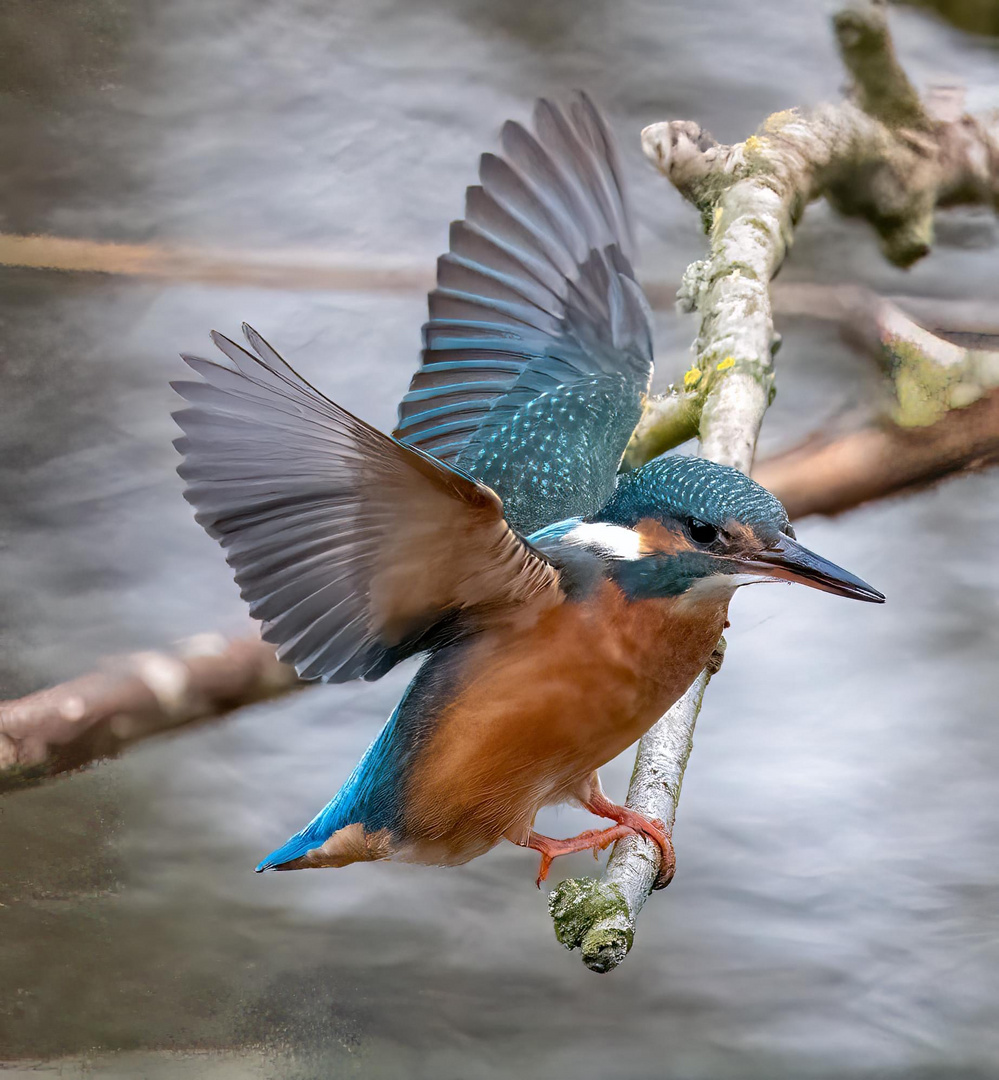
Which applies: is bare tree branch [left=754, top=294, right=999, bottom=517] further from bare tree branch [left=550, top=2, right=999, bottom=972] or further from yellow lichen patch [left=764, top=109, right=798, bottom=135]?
yellow lichen patch [left=764, top=109, right=798, bottom=135]

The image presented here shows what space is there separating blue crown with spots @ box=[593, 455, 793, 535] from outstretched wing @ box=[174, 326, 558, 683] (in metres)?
0.11

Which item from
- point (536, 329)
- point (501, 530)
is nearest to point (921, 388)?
point (536, 329)

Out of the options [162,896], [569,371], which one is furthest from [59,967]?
[569,371]

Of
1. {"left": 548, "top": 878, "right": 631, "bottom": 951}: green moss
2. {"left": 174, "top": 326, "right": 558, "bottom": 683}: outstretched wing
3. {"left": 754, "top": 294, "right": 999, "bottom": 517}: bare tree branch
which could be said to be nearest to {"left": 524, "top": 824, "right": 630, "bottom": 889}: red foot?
{"left": 548, "top": 878, "right": 631, "bottom": 951}: green moss

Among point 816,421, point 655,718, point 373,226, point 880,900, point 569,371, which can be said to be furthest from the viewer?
point 373,226

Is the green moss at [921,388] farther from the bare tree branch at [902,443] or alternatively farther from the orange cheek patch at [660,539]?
the orange cheek patch at [660,539]

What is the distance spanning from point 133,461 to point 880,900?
1.66 meters

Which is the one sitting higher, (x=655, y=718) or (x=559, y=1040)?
(x=655, y=718)

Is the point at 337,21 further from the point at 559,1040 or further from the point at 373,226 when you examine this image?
the point at 559,1040

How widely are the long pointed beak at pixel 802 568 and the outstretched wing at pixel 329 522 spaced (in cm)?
20

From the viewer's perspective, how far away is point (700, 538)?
101 cm

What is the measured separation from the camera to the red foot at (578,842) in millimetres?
1233

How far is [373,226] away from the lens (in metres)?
2.35

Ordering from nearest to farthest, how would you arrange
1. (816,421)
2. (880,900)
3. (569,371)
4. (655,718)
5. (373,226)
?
(655,718), (569,371), (880,900), (816,421), (373,226)
